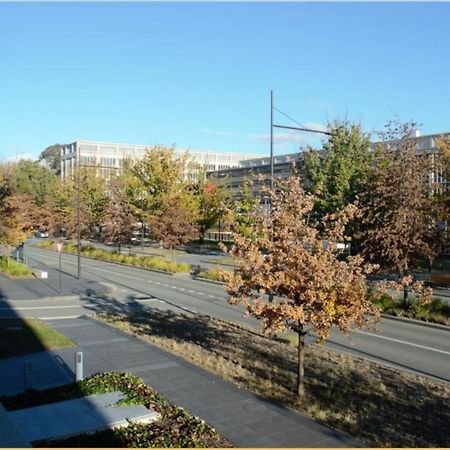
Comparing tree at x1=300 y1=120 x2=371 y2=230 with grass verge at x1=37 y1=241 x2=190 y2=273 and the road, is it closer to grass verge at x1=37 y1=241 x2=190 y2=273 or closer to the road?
the road

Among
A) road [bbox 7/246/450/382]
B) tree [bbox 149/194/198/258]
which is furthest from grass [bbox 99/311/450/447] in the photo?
tree [bbox 149/194/198/258]

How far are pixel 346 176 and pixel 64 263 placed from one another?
25.1m

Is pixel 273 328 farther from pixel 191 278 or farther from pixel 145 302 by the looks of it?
pixel 191 278

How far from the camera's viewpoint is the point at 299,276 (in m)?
10.7

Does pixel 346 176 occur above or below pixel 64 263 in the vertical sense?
above

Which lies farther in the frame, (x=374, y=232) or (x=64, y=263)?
(x=64, y=263)

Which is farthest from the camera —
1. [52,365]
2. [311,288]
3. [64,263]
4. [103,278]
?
[64,263]

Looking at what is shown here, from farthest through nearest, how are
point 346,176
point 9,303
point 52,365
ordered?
1. point 346,176
2. point 9,303
3. point 52,365

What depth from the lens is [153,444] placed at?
8461 millimetres

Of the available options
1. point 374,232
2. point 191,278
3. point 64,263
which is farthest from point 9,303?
point 64,263

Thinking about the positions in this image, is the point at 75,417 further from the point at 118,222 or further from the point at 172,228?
the point at 118,222

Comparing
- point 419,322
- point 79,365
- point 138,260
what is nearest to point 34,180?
point 138,260

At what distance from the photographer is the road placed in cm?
1573

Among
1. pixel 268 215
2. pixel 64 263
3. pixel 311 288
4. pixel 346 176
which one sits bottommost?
pixel 64 263
